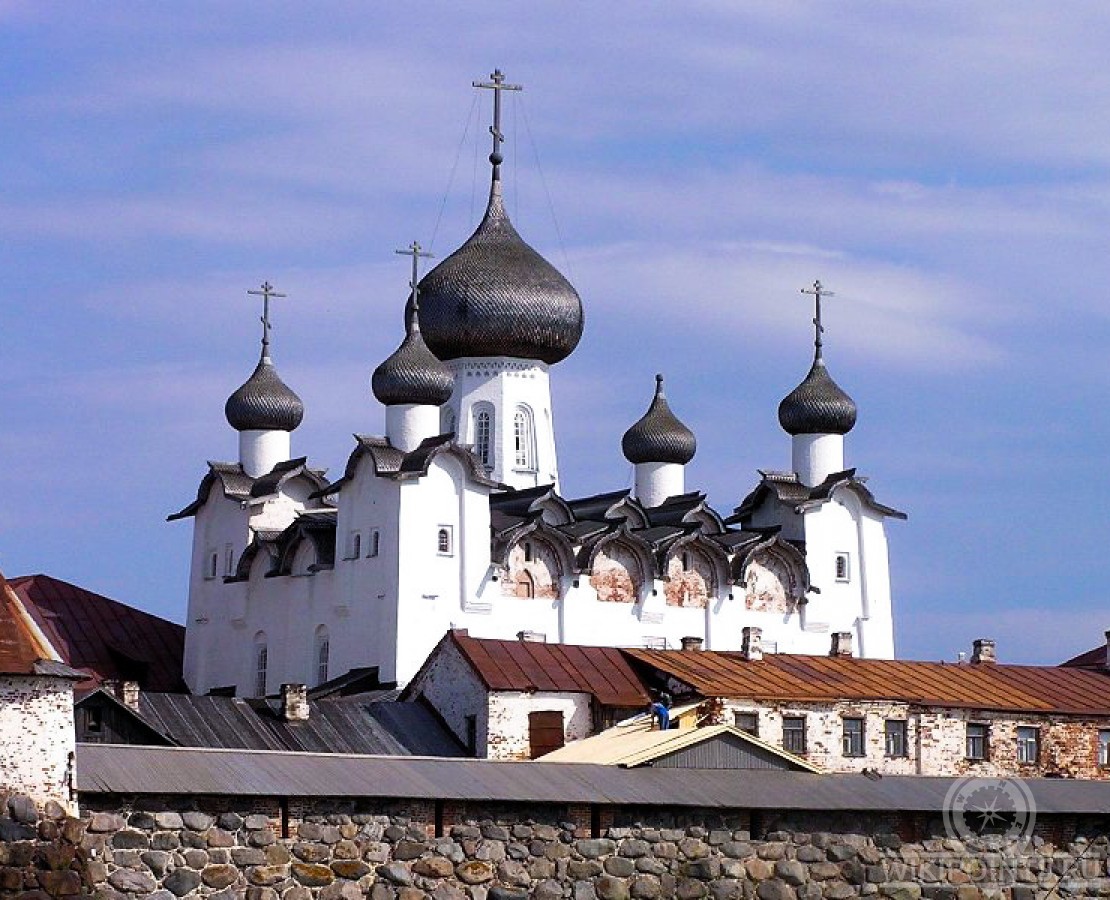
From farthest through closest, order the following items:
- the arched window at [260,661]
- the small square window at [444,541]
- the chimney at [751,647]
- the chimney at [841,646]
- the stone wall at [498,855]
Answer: the arched window at [260,661], the small square window at [444,541], the chimney at [841,646], the chimney at [751,647], the stone wall at [498,855]

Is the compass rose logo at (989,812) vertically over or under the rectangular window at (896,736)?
under

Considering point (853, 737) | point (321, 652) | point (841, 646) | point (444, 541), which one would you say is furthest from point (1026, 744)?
point (321, 652)

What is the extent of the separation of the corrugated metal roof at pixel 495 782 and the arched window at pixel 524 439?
2142 centimetres

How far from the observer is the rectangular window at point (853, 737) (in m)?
31.1

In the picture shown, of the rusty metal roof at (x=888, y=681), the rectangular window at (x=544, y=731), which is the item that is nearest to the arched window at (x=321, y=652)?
the rusty metal roof at (x=888, y=681)

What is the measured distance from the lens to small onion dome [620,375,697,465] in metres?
43.3

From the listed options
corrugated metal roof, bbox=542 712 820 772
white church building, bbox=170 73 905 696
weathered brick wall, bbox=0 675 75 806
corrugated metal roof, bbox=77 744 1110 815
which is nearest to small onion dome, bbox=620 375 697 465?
white church building, bbox=170 73 905 696

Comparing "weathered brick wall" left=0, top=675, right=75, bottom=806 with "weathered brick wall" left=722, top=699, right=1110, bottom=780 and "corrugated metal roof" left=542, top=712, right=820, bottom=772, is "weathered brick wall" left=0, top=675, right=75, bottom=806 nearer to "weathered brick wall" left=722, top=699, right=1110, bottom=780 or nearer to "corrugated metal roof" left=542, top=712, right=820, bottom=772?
"corrugated metal roof" left=542, top=712, right=820, bottom=772

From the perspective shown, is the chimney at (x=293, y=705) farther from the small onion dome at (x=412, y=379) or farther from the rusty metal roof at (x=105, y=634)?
the rusty metal roof at (x=105, y=634)

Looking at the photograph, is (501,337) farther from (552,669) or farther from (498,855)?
(498,855)

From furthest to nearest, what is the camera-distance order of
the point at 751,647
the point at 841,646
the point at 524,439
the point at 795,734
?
the point at 524,439
the point at 841,646
the point at 751,647
the point at 795,734

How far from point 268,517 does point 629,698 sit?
11.7m

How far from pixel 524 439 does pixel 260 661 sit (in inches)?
223

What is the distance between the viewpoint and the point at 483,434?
140ft
